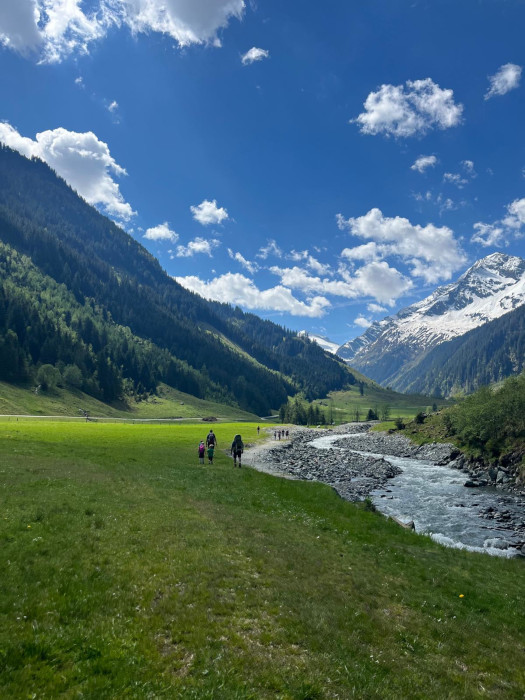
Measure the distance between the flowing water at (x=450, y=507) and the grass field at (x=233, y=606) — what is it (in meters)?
6.74

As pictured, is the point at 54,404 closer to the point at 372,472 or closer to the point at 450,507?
the point at 372,472

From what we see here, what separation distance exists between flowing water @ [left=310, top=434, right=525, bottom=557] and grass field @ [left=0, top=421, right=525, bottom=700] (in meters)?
6.74

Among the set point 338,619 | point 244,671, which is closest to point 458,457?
point 338,619

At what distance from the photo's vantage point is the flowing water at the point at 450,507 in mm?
29109

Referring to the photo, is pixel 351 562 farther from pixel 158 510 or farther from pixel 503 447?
pixel 503 447

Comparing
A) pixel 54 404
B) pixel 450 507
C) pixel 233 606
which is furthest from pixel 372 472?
pixel 54 404

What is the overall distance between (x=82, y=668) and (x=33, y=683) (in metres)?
1.08

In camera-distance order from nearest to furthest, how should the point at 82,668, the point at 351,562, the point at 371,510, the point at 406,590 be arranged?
1. the point at 82,668
2. the point at 406,590
3. the point at 351,562
4. the point at 371,510

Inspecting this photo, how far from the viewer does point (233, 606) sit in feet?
42.1

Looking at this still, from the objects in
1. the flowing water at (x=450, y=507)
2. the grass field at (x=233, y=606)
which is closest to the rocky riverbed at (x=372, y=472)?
the flowing water at (x=450, y=507)

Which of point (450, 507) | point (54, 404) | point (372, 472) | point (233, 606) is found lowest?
point (54, 404)

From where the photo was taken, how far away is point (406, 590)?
54.5 feet

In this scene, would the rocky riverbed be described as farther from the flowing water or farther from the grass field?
the grass field

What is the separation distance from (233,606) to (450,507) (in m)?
36.6
